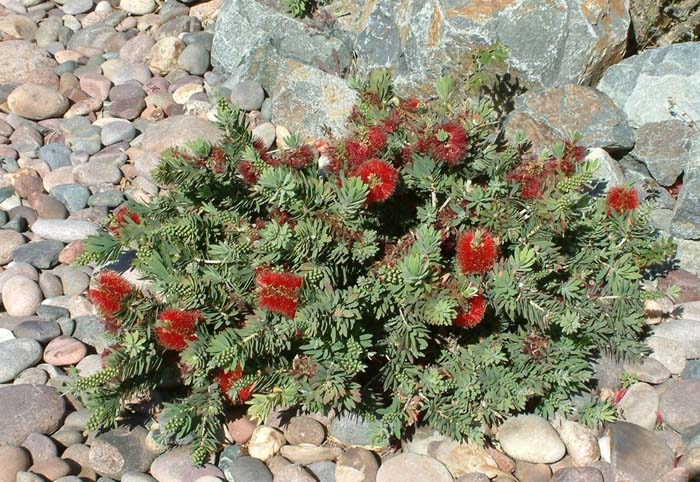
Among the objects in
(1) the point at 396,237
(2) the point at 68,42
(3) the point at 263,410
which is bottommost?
(2) the point at 68,42

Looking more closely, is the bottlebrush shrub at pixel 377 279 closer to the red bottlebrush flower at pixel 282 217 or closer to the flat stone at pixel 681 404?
the red bottlebrush flower at pixel 282 217

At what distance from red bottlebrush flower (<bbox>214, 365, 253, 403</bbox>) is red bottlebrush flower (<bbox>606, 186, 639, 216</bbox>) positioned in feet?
5.72

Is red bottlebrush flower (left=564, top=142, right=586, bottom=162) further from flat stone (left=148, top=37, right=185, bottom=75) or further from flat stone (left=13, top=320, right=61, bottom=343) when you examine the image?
flat stone (left=148, top=37, right=185, bottom=75)

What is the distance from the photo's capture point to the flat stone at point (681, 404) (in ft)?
11.1

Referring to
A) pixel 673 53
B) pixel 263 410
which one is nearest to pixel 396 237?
pixel 263 410

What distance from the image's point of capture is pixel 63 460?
3.19 meters

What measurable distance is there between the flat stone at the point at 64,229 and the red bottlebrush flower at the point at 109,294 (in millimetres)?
1391

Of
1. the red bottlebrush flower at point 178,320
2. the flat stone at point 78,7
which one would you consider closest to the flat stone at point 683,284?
the red bottlebrush flower at point 178,320

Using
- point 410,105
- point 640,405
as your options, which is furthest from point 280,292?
point 640,405

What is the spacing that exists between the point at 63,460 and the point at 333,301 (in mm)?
1307

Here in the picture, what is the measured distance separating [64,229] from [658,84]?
137 inches

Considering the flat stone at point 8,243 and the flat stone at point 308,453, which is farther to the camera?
the flat stone at point 8,243

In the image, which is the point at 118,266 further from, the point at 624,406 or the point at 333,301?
the point at 624,406

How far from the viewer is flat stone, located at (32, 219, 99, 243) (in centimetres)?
436
